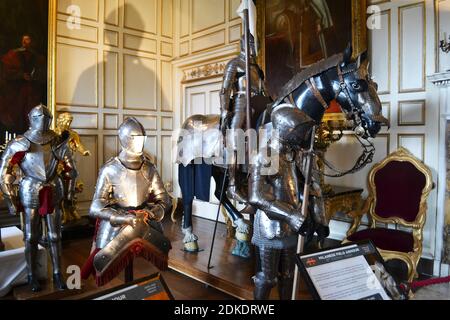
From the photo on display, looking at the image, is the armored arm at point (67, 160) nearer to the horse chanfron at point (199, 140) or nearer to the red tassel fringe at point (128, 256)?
the horse chanfron at point (199, 140)

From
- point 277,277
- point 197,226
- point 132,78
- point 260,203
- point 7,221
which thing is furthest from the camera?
point 132,78

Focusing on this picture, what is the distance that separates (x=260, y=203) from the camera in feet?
6.52

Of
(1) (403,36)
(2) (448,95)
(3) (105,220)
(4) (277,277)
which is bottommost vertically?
(4) (277,277)

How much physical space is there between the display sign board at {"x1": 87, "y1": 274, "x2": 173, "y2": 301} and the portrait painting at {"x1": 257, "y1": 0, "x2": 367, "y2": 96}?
3.76 meters

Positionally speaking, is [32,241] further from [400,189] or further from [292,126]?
[400,189]

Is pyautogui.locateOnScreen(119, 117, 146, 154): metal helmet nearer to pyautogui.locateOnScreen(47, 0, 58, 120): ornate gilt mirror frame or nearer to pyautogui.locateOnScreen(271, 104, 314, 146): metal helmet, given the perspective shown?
pyautogui.locateOnScreen(271, 104, 314, 146): metal helmet

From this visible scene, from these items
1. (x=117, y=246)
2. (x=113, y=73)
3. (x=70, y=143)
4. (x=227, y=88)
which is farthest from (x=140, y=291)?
(x=113, y=73)

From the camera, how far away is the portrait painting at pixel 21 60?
17.4ft

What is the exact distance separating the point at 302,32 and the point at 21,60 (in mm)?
4326
